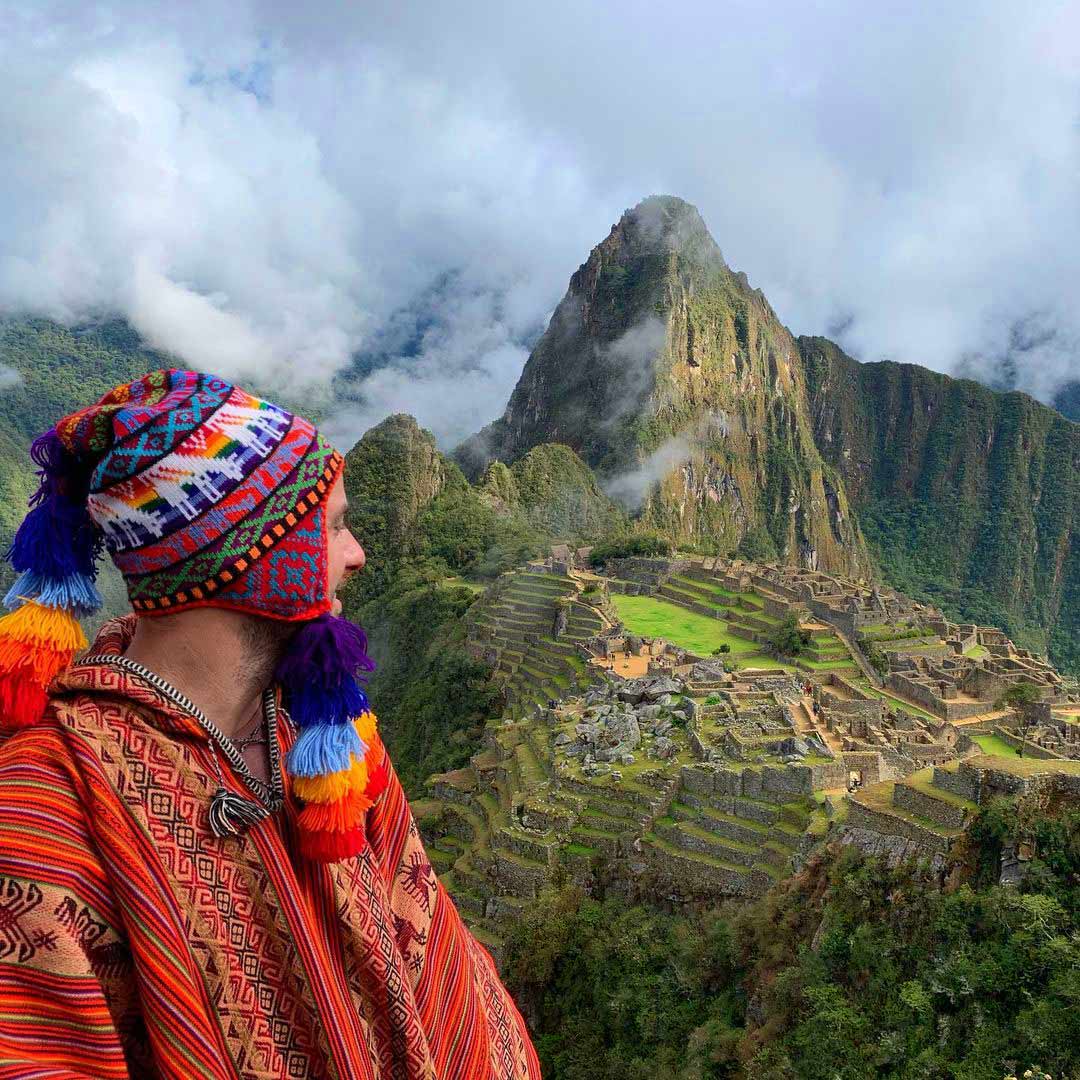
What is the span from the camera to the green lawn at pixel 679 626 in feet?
85.1

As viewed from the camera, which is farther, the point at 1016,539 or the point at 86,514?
the point at 1016,539

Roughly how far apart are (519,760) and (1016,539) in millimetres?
100264

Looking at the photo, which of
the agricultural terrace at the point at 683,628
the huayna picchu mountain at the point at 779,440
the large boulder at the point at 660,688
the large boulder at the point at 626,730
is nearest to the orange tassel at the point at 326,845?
Result: the large boulder at the point at 626,730

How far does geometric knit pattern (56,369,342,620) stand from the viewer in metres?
1.26

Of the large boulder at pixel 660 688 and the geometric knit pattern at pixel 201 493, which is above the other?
the large boulder at pixel 660 688

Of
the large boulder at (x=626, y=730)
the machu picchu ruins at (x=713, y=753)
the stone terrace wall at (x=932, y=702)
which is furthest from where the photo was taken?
the stone terrace wall at (x=932, y=702)

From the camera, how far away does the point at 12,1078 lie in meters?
1.01

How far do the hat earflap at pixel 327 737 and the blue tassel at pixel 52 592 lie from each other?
1.03ft

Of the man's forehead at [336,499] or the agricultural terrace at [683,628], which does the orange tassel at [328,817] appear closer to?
the man's forehead at [336,499]

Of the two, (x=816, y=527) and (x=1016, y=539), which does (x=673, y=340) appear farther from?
(x=1016, y=539)

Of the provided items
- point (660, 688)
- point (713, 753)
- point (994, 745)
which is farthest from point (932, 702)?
point (713, 753)

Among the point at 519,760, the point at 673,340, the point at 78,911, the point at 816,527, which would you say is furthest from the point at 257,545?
the point at 816,527

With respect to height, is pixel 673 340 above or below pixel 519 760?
above

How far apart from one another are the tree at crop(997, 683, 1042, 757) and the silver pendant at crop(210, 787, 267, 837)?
76.1 feet
